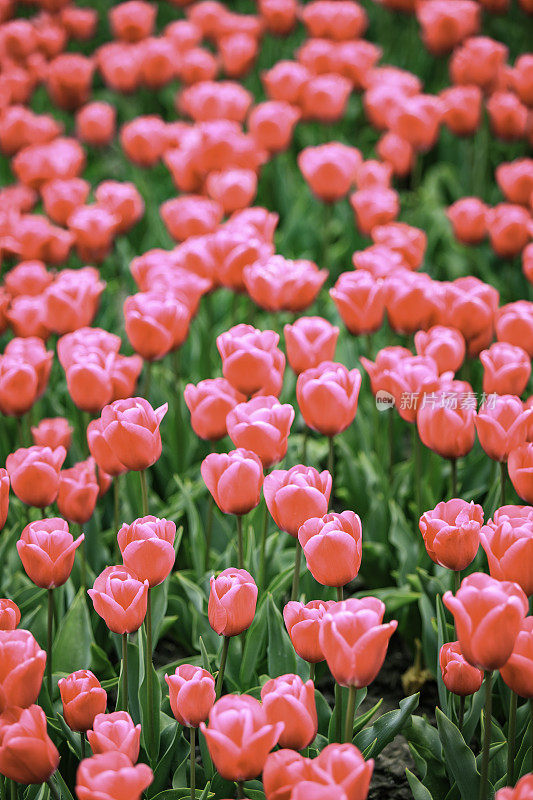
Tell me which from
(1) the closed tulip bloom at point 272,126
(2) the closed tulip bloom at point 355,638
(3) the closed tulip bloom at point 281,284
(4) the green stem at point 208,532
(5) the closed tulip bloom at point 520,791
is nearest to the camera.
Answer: (5) the closed tulip bloom at point 520,791

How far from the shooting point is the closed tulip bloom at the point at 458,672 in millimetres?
1259

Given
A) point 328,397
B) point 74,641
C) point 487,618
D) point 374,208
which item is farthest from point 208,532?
point 374,208

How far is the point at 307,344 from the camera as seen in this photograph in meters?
1.75

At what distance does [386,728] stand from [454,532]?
0.32 metres

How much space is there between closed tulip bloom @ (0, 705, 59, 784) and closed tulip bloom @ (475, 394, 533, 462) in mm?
822

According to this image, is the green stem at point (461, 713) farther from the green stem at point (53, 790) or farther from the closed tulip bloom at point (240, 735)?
the green stem at point (53, 790)

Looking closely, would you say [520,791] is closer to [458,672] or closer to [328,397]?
[458,672]

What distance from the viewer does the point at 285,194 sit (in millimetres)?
3404

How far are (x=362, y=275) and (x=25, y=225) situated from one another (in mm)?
1066

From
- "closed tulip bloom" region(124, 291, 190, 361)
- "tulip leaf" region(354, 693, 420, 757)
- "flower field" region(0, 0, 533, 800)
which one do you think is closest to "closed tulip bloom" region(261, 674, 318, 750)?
"flower field" region(0, 0, 533, 800)

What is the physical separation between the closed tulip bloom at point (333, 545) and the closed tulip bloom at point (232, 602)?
0.10 m

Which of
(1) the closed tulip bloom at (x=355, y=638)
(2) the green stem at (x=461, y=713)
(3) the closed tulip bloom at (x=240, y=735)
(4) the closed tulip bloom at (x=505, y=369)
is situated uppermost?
(1) the closed tulip bloom at (x=355, y=638)

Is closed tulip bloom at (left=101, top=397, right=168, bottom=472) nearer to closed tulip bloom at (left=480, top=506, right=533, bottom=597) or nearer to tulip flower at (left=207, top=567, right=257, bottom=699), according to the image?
tulip flower at (left=207, top=567, right=257, bottom=699)
